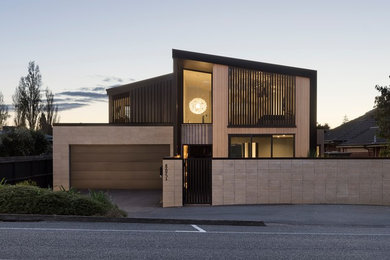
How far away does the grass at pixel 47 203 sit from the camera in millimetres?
12758

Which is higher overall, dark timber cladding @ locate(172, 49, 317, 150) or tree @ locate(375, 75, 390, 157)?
dark timber cladding @ locate(172, 49, 317, 150)

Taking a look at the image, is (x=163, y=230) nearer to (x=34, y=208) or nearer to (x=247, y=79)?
(x=34, y=208)

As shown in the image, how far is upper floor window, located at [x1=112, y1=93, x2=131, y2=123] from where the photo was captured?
29.6m

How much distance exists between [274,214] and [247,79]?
9115mm

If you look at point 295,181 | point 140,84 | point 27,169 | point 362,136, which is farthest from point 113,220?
point 362,136

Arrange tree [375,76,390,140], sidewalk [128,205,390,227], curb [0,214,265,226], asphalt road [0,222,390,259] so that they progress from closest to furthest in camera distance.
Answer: asphalt road [0,222,390,259] < curb [0,214,265,226] < sidewalk [128,205,390,227] < tree [375,76,390,140]

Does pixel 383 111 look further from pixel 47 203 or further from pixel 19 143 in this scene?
pixel 19 143

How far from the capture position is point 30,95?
163 feet

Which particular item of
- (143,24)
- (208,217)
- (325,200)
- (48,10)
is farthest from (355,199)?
(48,10)

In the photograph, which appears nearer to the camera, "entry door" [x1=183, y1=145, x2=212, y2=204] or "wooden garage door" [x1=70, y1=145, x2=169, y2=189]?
"entry door" [x1=183, y1=145, x2=212, y2=204]

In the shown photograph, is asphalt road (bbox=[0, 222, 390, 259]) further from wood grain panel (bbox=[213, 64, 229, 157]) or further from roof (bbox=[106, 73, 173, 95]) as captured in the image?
roof (bbox=[106, 73, 173, 95])

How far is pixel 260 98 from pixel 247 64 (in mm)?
1733

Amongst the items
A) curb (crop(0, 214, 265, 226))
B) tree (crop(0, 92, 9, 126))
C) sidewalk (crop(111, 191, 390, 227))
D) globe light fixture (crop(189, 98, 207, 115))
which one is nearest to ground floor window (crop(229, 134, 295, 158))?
globe light fixture (crop(189, 98, 207, 115))

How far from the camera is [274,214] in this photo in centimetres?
1535
